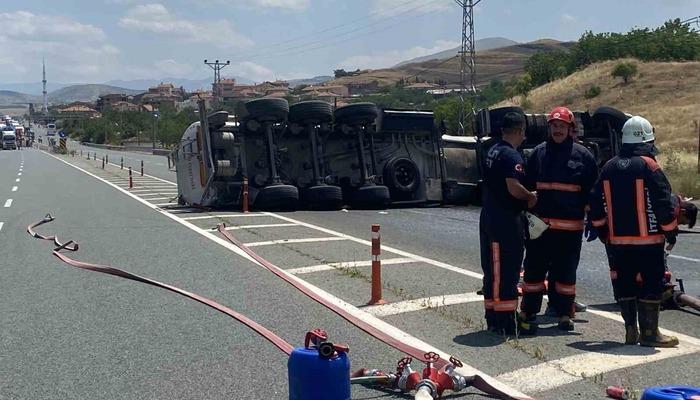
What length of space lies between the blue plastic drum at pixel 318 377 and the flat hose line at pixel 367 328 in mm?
1079

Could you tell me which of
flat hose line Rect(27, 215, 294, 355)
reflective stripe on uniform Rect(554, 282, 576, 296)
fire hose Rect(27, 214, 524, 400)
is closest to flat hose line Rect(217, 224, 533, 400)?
fire hose Rect(27, 214, 524, 400)

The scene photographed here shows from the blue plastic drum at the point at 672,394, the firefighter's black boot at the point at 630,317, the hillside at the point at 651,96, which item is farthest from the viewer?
the hillside at the point at 651,96

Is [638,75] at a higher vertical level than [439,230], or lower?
higher

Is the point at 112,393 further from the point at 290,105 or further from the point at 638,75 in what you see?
the point at 638,75

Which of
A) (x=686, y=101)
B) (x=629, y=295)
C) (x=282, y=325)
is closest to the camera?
(x=629, y=295)

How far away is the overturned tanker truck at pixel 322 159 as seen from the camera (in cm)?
1786

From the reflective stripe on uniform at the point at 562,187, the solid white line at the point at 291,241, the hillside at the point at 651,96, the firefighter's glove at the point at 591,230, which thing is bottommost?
the solid white line at the point at 291,241

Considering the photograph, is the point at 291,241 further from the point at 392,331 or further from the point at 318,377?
the point at 318,377

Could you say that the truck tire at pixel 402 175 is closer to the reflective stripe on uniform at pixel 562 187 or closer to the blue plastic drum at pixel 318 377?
the reflective stripe on uniform at pixel 562 187

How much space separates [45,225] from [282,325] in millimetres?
10161

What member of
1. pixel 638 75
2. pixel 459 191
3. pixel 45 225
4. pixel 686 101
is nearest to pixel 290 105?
pixel 459 191

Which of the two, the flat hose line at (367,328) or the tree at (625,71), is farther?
the tree at (625,71)

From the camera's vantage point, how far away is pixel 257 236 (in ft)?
44.6

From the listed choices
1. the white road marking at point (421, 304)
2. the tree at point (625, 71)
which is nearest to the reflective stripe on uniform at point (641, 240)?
the white road marking at point (421, 304)
